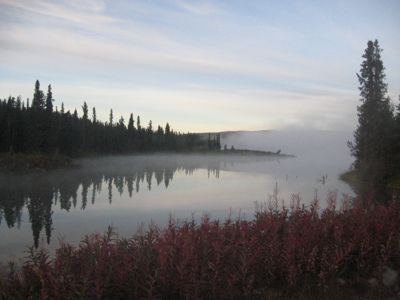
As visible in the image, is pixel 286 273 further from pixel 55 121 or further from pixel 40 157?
pixel 55 121

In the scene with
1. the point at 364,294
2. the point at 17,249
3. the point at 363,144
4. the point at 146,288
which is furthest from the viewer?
the point at 363,144

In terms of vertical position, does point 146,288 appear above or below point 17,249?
above

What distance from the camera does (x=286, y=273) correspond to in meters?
8.79

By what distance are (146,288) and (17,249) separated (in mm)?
10719

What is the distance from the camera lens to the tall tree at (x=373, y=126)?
153 ft

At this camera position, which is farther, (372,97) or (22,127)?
(22,127)

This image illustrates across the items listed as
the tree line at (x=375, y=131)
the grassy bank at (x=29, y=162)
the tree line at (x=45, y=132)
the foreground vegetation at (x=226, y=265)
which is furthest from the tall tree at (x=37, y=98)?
the foreground vegetation at (x=226, y=265)

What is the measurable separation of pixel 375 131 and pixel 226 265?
4512 cm

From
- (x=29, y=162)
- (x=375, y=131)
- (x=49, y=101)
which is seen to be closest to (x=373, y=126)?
(x=375, y=131)

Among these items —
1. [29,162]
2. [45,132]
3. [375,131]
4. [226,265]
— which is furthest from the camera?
[45,132]

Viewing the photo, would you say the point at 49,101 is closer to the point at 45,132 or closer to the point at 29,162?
the point at 45,132

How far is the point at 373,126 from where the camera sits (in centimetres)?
5078

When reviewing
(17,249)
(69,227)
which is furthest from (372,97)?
(17,249)

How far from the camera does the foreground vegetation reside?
720cm
